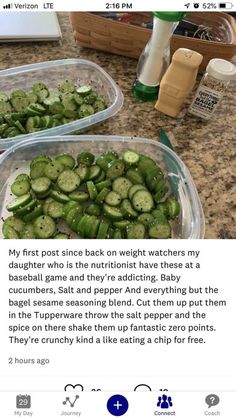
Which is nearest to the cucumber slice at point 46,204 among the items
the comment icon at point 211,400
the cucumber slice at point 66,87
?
the cucumber slice at point 66,87

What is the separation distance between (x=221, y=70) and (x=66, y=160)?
374 mm

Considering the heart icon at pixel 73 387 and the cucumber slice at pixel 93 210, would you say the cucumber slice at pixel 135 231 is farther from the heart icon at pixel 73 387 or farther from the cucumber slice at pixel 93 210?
→ the heart icon at pixel 73 387

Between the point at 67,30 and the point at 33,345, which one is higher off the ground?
the point at 67,30

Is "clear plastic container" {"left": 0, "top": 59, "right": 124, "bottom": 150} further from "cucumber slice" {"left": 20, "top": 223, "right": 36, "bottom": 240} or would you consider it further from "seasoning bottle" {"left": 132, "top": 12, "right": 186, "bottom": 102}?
"cucumber slice" {"left": 20, "top": 223, "right": 36, "bottom": 240}

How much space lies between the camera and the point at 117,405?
62 cm

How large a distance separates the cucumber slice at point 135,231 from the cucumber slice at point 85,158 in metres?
0.18

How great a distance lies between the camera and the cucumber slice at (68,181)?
2.91 ft

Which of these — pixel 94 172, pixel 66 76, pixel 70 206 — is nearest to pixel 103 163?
pixel 94 172

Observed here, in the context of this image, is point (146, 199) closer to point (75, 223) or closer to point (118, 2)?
point (75, 223)

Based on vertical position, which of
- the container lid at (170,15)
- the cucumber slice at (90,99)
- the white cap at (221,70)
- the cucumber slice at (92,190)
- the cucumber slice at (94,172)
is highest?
the container lid at (170,15)

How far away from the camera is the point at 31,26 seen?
1.19m

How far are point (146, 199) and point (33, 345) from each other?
37cm

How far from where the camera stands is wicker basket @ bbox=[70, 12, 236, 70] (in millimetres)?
1062

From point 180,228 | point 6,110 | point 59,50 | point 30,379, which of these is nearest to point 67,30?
point 59,50
